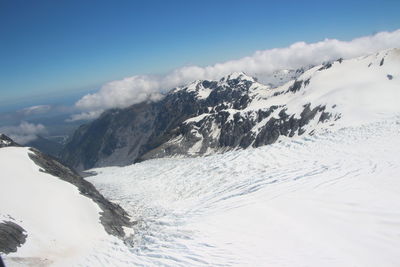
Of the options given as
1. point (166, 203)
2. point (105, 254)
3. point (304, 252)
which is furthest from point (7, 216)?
point (304, 252)

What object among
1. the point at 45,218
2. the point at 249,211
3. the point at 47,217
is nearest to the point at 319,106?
the point at 249,211

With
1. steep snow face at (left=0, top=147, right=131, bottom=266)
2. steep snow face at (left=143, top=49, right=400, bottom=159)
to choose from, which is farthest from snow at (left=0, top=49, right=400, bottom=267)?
steep snow face at (left=143, top=49, right=400, bottom=159)

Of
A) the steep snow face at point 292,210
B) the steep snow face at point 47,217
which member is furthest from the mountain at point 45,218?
the steep snow face at point 292,210

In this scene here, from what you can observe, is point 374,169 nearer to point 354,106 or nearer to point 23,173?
point 23,173

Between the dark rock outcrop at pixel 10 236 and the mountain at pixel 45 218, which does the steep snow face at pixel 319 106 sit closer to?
the mountain at pixel 45 218

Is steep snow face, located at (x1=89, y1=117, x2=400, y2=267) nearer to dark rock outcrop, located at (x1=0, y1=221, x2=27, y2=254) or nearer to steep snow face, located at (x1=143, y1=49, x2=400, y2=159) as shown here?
dark rock outcrop, located at (x1=0, y1=221, x2=27, y2=254)
